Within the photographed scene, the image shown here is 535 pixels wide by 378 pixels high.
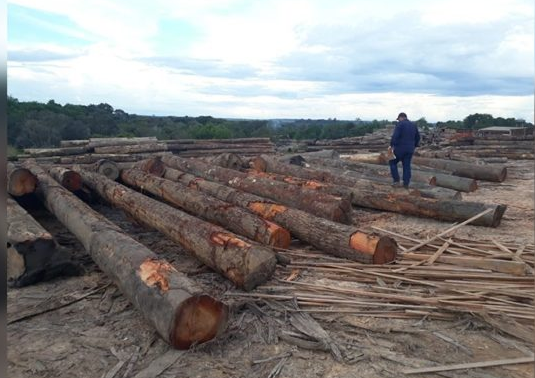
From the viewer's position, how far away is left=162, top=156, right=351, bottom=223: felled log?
7.32m

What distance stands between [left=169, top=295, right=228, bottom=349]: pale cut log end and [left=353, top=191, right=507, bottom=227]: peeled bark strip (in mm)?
5120

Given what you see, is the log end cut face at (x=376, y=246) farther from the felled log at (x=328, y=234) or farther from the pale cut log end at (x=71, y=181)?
the pale cut log end at (x=71, y=181)

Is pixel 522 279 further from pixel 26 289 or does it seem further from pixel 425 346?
pixel 26 289

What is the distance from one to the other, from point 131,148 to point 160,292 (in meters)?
11.7

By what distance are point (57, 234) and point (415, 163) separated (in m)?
10.5

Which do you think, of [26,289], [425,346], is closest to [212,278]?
[26,289]

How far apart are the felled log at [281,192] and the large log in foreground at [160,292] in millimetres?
3230

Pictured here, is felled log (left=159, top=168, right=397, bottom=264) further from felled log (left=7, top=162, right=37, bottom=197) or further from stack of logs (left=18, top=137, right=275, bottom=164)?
stack of logs (left=18, top=137, right=275, bottom=164)

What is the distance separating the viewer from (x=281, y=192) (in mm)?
8383

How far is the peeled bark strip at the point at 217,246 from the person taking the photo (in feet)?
16.5

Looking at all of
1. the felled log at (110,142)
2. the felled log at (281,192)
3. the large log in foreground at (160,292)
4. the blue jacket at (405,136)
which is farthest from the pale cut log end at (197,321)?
the felled log at (110,142)

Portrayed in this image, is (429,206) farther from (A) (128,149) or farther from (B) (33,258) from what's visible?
(A) (128,149)

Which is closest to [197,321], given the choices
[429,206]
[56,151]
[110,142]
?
[429,206]

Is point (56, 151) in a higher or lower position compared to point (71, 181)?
higher
